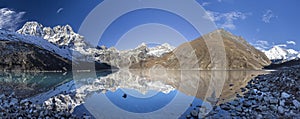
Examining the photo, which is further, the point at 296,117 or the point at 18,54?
the point at 18,54

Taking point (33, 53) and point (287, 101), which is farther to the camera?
point (33, 53)

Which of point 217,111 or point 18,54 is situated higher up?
point 18,54

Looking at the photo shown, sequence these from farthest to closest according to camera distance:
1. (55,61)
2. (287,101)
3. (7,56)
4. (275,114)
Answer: (55,61)
(7,56)
(287,101)
(275,114)

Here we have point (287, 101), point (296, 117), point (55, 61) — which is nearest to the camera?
point (296, 117)

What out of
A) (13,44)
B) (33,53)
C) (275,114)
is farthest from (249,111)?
(13,44)

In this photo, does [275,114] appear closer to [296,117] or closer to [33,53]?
[296,117]

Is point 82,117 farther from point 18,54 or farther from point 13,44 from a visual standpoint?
point 13,44

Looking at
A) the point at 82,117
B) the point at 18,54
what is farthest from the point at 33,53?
the point at 82,117

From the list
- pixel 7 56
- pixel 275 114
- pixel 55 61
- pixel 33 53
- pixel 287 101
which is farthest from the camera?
pixel 55 61

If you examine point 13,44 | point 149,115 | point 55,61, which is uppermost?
point 13,44
